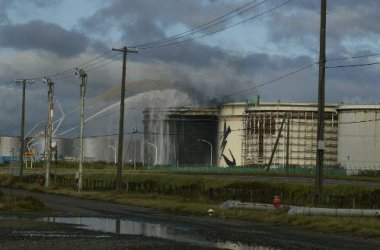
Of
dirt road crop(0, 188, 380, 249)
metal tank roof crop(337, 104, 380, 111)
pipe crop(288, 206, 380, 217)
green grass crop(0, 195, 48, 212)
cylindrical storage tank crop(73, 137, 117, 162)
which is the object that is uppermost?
metal tank roof crop(337, 104, 380, 111)

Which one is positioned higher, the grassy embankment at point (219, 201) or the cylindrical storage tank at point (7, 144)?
the cylindrical storage tank at point (7, 144)

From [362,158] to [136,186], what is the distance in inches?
1556

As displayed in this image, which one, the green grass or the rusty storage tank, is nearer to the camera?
the green grass

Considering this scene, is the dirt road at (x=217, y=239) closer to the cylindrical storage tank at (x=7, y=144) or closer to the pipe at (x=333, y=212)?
the pipe at (x=333, y=212)

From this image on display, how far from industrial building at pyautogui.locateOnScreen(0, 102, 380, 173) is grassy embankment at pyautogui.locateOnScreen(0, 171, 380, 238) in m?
29.8

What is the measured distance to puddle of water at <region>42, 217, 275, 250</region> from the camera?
19.4 m

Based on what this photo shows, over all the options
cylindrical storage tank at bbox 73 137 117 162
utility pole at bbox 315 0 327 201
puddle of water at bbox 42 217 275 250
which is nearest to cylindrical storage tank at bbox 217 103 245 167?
cylindrical storage tank at bbox 73 137 117 162

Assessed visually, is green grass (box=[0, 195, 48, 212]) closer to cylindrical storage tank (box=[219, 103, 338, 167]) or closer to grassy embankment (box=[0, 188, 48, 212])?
grassy embankment (box=[0, 188, 48, 212])

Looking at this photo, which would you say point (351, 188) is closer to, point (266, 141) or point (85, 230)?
point (85, 230)

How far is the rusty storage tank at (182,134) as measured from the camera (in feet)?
398

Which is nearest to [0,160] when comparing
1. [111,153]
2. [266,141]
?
[111,153]

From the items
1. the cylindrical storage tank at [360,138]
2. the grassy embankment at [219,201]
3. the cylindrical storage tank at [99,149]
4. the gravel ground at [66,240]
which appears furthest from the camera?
the cylindrical storage tank at [99,149]

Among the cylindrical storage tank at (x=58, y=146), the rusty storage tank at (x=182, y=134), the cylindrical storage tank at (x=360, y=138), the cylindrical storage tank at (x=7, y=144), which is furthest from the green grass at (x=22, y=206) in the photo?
the cylindrical storage tank at (x=7, y=144)

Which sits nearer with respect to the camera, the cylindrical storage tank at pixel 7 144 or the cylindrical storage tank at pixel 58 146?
the cylindrical storage tank at pixel 58 146
